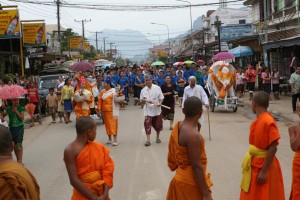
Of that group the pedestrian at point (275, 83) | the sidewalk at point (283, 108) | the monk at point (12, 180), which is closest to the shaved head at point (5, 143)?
the monk at point (12, 180)

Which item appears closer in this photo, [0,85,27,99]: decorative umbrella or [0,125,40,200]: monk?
[0,125,40,200]: monk

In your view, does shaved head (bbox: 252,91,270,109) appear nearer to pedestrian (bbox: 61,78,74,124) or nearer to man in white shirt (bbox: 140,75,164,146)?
man in white shirt (bbox: 140,75,164,146)

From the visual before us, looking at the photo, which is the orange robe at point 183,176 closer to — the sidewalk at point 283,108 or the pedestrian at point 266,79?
the sidewalk at point 283,108

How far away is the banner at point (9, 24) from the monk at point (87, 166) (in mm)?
20605

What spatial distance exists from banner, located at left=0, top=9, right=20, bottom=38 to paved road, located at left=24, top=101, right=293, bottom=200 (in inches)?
369

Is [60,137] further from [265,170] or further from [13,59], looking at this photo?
[13,59]

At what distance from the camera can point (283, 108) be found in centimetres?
1856

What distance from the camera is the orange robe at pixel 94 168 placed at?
4.25m

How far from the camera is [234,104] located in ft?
60.4

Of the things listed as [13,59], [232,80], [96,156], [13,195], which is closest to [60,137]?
[232,80]

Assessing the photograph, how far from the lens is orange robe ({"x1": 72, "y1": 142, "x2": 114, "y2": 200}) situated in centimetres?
425

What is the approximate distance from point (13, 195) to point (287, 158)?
716 centimetres

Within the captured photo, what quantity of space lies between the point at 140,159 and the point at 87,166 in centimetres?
536

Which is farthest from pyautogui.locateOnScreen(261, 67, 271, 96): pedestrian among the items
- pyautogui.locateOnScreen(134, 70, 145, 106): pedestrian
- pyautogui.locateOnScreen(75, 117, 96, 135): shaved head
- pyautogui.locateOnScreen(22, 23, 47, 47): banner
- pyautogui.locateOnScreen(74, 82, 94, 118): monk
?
pyautogui.locateOnScreen(75, 117, 96, 135): shaved head
